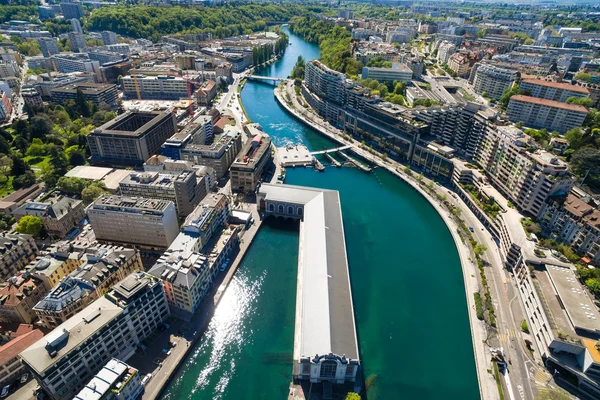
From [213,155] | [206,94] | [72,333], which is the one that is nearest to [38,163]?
[213,155]

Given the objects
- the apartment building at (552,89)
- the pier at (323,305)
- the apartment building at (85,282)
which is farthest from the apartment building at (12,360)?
the apartment building at (552,89)

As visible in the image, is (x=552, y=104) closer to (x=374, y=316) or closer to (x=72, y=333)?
(x=374, y=316)

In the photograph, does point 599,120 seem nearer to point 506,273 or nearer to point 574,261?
point 574,261

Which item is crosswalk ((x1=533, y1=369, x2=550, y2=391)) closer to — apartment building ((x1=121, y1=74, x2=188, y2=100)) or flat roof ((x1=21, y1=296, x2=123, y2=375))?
flat roof ((x1=21, y1=296, x2=123, y2=375))

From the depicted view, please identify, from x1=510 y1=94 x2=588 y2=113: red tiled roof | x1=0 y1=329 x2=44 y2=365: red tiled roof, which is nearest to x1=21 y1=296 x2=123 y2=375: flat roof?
x1=0 y1=329 x2=44 y2=365: red tiled roof

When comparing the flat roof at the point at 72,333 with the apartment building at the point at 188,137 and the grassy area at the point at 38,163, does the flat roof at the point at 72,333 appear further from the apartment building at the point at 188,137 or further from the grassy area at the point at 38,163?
the grassy area at the point at 38,163

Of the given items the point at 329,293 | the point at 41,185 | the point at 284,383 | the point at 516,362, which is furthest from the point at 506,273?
the point at 41,185
